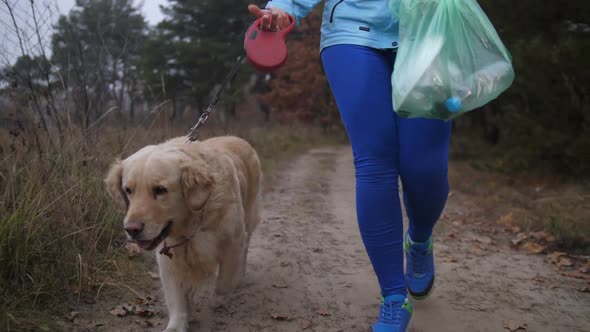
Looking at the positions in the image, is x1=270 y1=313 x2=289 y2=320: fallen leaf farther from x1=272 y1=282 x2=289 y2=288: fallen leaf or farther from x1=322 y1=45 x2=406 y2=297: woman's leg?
x1=322 y1=45 x2=406 y2=297: woman's leg

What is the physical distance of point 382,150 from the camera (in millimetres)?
2268

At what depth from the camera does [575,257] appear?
3.98 meters

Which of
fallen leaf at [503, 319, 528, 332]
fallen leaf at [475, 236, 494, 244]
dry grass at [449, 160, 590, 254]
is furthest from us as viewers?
fallen leaf at [475, 236, 494, 244]

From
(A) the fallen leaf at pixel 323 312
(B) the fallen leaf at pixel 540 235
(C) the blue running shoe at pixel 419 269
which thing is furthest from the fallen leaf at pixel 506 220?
(A) the fallen leaf at pixel 323 312

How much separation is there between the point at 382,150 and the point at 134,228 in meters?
1.20

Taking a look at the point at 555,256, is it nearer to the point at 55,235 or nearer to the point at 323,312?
the point at 323,312

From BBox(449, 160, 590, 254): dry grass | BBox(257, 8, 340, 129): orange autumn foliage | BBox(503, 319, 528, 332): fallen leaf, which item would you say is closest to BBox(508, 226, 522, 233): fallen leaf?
BBox(449, 160, 590, 254): dry grass

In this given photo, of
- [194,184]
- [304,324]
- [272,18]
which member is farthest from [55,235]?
[272,18]

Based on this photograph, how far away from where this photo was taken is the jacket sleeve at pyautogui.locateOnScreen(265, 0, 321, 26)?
2473 mm

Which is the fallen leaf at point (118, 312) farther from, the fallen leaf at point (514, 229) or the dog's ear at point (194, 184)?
the fallen leaf at point (514, 229)

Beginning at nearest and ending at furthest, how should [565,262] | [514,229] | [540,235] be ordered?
[565,262], [540,235], [514,229]

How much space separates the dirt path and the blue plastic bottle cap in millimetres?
1286

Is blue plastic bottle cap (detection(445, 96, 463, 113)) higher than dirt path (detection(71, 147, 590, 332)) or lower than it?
higher

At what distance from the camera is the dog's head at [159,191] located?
231 centimetres
